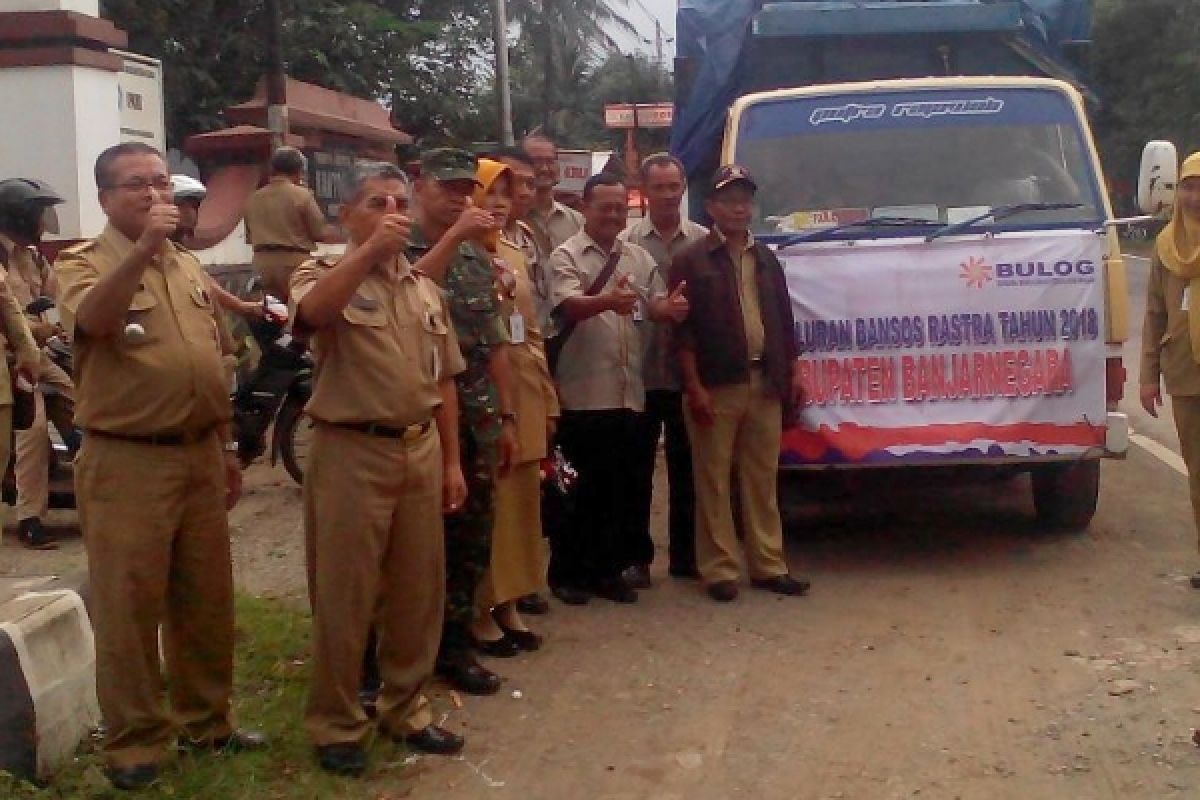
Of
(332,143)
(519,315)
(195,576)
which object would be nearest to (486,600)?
(519,315)

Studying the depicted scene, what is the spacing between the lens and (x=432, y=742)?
16.7 feet

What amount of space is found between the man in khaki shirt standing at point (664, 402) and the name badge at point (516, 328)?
0.94m

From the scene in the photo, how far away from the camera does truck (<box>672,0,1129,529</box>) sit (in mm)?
7152

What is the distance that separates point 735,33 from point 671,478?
299 cm

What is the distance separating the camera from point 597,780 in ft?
16.1

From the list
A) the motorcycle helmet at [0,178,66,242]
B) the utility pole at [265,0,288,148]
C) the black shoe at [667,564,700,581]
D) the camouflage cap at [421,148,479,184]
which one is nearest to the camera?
the camouflage cap at [421,148,479,184]

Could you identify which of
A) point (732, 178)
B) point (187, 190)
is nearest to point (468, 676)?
point (732, 178)

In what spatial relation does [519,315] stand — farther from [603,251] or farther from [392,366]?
[392,366]

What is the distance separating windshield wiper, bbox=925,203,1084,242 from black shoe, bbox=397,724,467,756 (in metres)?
3.40

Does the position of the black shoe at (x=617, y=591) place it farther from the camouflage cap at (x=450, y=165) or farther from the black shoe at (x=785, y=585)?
the camouflage cap at (x=450, y=165)

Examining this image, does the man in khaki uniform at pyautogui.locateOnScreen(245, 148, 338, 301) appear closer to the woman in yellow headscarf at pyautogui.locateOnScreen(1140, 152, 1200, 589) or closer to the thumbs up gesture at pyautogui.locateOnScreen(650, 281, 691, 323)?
the thumbs up gesture at pyautogui.locateOnScreen(650, 281, 691, 323)

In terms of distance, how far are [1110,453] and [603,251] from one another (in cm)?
245

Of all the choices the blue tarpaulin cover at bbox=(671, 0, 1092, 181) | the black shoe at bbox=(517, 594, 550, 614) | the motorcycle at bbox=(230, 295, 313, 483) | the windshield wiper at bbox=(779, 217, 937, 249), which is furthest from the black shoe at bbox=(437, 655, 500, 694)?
the blue tarpaulin cover at bbox=(671, 0, 1092, 181)

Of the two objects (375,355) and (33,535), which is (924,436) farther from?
(33,535)
